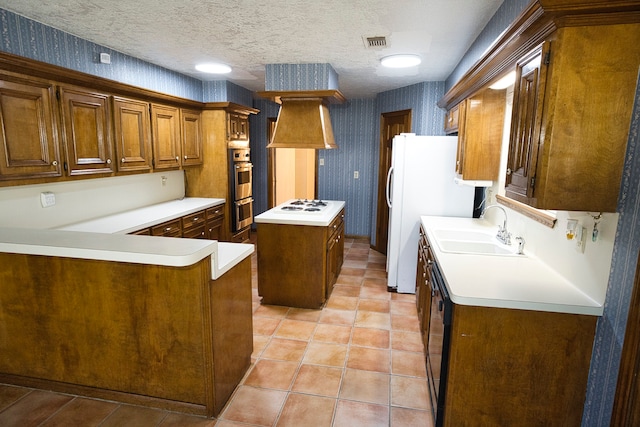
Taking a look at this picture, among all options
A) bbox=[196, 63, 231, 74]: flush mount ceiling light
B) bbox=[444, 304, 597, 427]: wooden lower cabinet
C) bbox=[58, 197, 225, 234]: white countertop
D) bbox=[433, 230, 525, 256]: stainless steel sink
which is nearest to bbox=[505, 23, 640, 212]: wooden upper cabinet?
bbox=[444, 304, 597, 427]: wooden lower cabinet

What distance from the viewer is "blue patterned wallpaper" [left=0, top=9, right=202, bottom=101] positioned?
252 cm

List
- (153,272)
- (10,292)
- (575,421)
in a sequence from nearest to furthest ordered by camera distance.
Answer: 1. (575,421)
2. (153,272)
3. (10,292)

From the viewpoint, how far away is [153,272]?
194 centimetres

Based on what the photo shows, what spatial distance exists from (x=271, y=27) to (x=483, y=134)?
1.82 m

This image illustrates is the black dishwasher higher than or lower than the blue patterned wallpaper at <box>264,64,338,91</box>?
lower

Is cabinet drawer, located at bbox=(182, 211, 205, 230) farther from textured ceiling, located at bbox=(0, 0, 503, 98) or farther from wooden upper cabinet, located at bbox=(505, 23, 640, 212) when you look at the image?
wooden upper cabinet, located at bbox=(505, 23, 640, 212)

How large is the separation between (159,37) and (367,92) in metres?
3.16

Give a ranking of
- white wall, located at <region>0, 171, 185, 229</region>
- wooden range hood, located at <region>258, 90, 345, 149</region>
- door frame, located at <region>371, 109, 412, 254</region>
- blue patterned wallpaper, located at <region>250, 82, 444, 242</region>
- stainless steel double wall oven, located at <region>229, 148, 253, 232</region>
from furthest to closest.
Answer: blue patterned wallpaper, located at <region>250, 82, 444, 242</region> → door frame, located at <region>371, 109, 412, 254</region> → stainless steel double wall oven, located at <region>229, 148, 253, 232</region> → wooden range hood, located at <region>258, 90, 345, 149</region> → white wall, located at <region>0, 171, 185, 229</region>

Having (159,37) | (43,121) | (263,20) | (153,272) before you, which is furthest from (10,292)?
(263,20)

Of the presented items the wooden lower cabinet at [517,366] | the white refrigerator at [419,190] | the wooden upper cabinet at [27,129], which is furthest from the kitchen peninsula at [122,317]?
the white refrigerator at [419,190]

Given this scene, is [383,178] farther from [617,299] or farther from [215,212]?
[617,299]

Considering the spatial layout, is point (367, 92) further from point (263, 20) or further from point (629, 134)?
point (629, 134)

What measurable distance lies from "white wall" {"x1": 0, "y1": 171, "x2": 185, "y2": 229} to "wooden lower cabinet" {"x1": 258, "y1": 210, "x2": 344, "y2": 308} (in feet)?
5.14

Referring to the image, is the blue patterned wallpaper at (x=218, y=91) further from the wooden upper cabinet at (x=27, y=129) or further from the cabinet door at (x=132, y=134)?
the wooden upper cabinet at (x=27, y=129)
